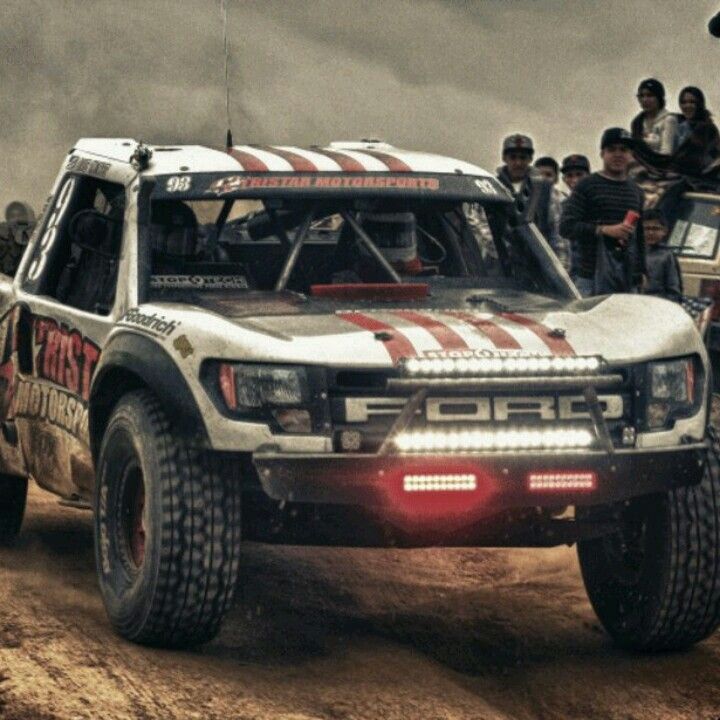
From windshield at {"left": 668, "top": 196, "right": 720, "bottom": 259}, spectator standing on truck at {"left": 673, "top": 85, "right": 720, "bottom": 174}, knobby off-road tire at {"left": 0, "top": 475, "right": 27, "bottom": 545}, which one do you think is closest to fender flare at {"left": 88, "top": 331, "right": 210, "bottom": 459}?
knobby off-road tire at {"left": 0, "top": 475, "right": 27, "bottom": 545}

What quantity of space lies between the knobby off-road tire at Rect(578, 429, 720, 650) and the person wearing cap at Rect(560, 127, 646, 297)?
17.9 ft

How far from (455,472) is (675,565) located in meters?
1.00

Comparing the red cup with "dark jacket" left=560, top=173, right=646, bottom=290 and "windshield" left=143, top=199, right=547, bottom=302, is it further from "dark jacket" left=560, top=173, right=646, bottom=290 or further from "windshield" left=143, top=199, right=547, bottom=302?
"windshield" left=143, top=199, right=547, bottom=302

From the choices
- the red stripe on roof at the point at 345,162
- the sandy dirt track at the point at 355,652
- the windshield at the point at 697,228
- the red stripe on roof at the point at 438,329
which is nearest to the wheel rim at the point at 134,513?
the sandy dirt track at the point at 355,652

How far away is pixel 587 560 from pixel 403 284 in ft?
3.97

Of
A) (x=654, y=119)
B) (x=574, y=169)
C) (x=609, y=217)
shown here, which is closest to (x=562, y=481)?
(x=609, y=217)

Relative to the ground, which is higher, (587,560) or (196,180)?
(196,180)

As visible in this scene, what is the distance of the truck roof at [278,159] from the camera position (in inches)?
307

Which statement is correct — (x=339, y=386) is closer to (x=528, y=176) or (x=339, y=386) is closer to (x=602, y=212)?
(x=602, y=212)

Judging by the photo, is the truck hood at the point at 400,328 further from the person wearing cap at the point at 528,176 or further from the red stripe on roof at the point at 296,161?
the person wearing cap at the point at 528,176

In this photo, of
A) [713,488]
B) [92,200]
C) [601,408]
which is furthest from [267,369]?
[92,200]

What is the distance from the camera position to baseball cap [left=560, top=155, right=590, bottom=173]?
1462 cm

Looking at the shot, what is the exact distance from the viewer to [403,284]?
7.54m

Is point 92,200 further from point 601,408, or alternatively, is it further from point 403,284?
point 601,408
